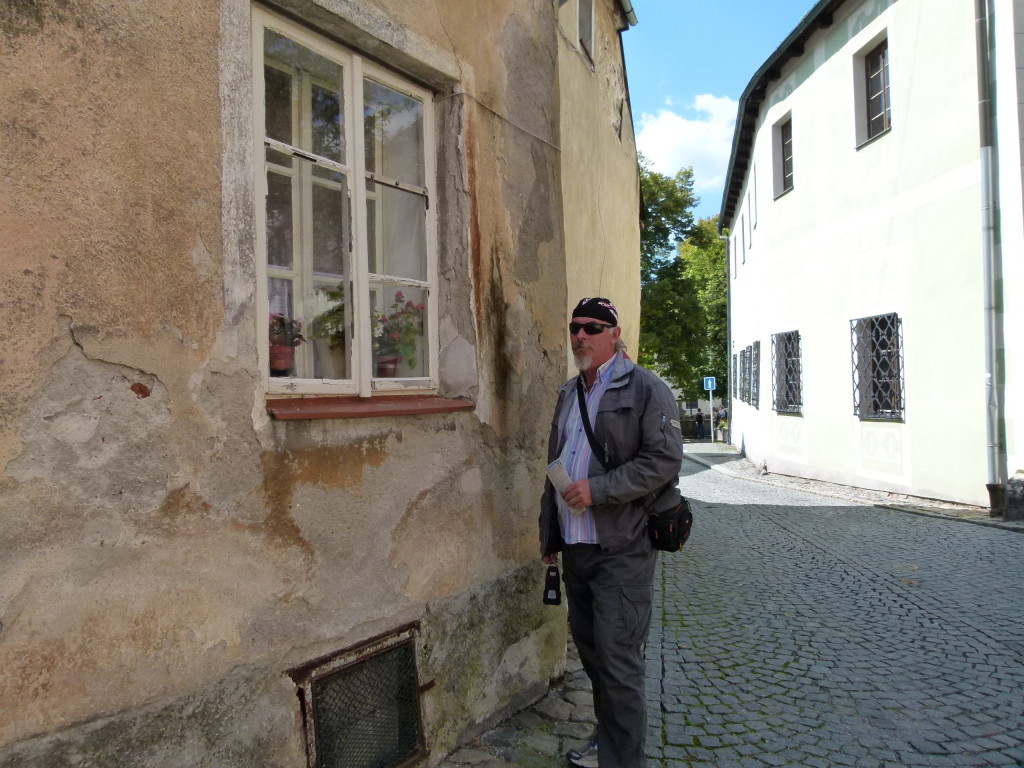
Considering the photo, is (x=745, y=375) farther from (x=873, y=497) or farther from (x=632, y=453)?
(x=632, y=453)

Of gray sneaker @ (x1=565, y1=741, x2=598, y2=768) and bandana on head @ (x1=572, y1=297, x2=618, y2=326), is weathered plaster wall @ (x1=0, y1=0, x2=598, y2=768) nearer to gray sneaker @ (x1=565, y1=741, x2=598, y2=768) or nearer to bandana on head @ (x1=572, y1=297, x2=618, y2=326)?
gray sneaker @ (x1=565, y1=741, x2=598, y2=768)

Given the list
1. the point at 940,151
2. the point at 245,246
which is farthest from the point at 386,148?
the point at 940,151

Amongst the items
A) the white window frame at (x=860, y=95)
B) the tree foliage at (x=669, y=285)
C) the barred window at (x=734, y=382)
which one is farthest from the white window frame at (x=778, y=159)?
the tree foliage at (x=669, y=285)

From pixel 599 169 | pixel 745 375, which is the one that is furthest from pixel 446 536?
A: pixel 745 375

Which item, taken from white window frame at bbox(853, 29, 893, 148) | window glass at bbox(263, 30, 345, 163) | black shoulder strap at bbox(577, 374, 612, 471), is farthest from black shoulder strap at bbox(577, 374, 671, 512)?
white window frame at bbox(853, 29, 893, 148)

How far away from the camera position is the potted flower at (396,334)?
3.23 m

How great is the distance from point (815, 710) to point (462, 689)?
1642mm

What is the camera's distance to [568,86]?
→ 5961mm

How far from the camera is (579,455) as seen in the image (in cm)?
306

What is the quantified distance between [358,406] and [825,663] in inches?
118

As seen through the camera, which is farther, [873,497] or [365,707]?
[873,497]

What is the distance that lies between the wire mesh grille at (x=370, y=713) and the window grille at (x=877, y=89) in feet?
36.6

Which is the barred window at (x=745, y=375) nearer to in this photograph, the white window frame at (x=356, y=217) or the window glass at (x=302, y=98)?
the white window frame at (x=356, y=217)

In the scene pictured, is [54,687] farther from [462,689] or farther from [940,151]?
[940,151]
